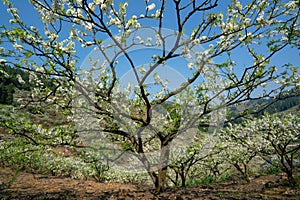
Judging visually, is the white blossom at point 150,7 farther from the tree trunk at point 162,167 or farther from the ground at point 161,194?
the ground at point 161,194

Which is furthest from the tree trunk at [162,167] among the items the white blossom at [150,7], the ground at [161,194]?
the white blossom at [150,7]

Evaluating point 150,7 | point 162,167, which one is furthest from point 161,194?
point 150,7

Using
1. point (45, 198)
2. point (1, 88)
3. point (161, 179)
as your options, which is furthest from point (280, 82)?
point (1, 88)

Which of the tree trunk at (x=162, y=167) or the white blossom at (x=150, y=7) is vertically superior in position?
the white blossom at (x=150, y=7)

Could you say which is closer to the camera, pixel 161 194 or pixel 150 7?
pixel 150 7

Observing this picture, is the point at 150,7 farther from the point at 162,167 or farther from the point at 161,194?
the point at 161,194

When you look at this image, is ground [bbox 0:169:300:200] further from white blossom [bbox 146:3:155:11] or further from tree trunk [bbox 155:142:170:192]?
white blossom [bbox 146:3:155:11]

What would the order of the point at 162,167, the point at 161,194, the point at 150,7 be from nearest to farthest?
the point at 150,7
the point at 162,167
the point at 161,194

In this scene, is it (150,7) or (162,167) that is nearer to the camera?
(150,7)

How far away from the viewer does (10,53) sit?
184 inches

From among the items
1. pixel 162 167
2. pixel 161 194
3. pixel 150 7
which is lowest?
pixel 161 194

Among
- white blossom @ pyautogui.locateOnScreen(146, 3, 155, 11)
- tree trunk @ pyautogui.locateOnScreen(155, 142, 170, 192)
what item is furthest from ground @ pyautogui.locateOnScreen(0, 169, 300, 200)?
white blossom @ pyautogui.locateOnScreen(146, 3, 155, 11)

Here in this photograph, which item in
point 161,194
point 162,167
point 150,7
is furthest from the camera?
point 161,194

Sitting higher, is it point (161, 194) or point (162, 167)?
point (162, 167)
